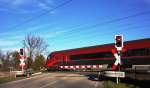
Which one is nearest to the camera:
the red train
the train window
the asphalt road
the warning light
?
the warning light

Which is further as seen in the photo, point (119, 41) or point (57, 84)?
point (57, 84)

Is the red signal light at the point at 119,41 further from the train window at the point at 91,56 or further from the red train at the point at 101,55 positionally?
the train window at the point at 91,56

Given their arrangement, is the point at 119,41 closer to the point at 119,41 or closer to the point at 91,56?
the point at 119,41

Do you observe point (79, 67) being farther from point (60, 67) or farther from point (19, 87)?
point (19, 87)

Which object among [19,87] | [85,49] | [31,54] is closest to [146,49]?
[85,49]

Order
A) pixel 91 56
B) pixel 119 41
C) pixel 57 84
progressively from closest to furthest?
pixel 119 41 → pixel 57 84 → pixel 91 56

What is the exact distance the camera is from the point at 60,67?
54250 millimetres

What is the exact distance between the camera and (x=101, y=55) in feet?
143

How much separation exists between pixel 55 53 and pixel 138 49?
2438cm

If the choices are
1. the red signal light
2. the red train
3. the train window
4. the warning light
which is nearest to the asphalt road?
the warning light

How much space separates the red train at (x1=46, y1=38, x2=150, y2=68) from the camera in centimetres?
3550

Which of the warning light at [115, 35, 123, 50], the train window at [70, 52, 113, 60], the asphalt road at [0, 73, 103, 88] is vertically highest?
the warning light at [115, 35, 123, 50]

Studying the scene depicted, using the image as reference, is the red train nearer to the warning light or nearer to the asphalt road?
the asphalt road

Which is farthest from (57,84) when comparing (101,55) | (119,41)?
(101,55)
